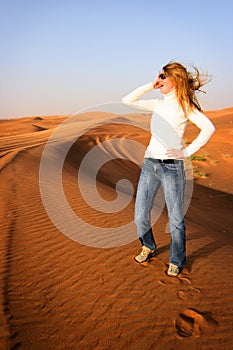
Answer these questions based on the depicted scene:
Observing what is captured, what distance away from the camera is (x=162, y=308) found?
9.54 feet

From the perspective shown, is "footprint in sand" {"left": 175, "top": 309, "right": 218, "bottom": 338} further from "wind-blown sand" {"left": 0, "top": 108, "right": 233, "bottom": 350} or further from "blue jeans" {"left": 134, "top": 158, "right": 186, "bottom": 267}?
"blue jeans" {"left": 134, "top": 158, "right": 186, "bottom": 267}

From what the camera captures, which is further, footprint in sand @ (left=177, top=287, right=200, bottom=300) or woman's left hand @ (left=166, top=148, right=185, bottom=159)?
footprint in sand @ (left=177, top=287, right=200, bottom=300)

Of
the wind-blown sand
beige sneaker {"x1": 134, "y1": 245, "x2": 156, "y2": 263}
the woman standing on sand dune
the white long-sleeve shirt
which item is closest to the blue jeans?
the woman standing on sand dune

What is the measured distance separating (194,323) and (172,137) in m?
1.73

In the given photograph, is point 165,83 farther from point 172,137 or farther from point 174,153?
point 174,153

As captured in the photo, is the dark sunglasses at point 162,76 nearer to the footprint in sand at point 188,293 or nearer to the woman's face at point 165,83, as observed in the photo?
A: the woman's face at point 165,83

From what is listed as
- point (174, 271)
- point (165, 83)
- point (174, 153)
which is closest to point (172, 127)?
point (174, 153)

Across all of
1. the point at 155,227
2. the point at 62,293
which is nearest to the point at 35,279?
the point at 62,293

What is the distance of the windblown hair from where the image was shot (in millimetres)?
2844

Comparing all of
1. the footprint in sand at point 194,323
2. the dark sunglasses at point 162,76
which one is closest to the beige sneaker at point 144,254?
the footprint in sand at point 194,323

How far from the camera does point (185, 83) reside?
285 centimetres

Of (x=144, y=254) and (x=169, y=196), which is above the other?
(x=169, y=196)

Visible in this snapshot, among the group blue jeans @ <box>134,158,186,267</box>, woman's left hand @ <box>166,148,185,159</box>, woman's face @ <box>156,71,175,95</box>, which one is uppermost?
woman's face @ <box>156,71,175,95</box>

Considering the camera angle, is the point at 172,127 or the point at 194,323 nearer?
the point at 194,323
